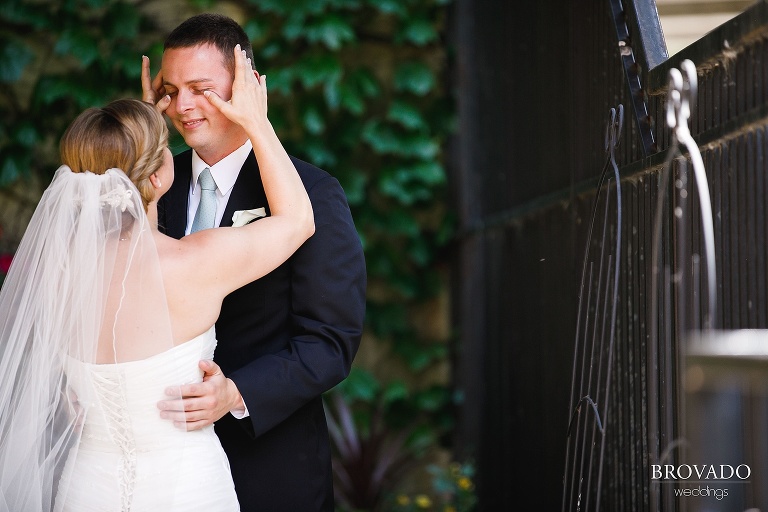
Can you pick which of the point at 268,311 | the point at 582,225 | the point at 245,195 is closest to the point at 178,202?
the point at 245,195

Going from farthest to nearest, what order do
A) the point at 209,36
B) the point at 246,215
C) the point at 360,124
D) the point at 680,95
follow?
the point at 360,124, the point at 209,36, the point at 246,215, the point at 680,95

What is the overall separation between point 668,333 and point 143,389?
3.67ft

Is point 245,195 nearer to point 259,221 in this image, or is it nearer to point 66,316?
point 259,221

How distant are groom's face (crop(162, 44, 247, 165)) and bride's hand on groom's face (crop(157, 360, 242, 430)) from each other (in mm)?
726

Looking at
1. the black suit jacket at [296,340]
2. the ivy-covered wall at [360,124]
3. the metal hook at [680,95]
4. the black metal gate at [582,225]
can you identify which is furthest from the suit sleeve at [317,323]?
the ivy-covered wall at [360,124]

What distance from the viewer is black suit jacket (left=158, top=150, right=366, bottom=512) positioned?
242cm

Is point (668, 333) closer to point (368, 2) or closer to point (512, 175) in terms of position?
point (512, 175)

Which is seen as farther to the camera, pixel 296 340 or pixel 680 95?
pixel 296 340

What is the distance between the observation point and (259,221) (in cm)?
225

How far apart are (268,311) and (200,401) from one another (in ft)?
1.43

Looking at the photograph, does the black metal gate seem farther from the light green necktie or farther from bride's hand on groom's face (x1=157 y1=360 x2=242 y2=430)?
the light green necktie

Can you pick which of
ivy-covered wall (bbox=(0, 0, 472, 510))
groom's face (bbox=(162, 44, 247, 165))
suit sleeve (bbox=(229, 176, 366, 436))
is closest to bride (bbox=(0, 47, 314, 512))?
suit sleeve (bbox=(229, 176, 366, 436))

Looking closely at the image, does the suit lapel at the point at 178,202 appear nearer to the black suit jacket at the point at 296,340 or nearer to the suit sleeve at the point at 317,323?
the black suit jacket at the point at 296,340

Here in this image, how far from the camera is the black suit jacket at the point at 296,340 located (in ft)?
7.95
